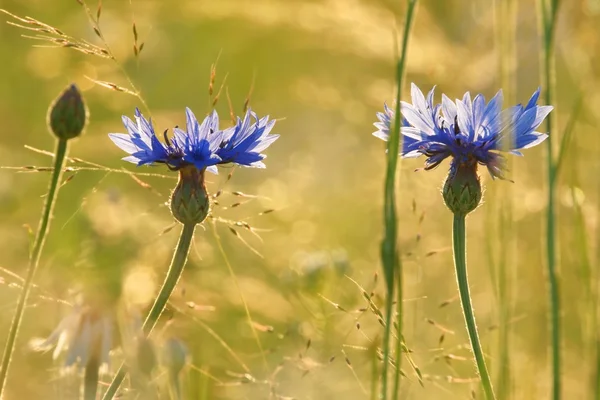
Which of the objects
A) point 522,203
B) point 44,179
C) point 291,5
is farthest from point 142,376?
point 44,179

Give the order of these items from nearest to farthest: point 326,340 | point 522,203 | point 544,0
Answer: point 544,0, point 326,340, point 522,203

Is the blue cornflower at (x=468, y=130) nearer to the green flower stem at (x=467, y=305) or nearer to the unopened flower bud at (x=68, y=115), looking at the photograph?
the green flower stem at (x=467, y=305)

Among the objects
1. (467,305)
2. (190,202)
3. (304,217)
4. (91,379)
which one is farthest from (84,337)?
(304,217)

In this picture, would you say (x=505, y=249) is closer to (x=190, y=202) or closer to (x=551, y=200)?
(x=551, y=200)

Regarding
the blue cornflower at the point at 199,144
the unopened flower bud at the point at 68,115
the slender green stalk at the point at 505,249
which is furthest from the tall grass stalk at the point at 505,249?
the unopened flower bud at the point at 68,115

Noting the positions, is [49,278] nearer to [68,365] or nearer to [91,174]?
[68,365]

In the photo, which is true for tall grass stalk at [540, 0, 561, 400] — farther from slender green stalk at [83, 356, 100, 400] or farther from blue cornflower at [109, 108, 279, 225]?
slender green stalk at [83, 356, 100, 400]

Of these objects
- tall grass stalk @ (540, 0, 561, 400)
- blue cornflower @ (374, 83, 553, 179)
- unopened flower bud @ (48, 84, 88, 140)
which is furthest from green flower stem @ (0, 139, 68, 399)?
tall grass stalk @ (540, 0, 561, 400)
